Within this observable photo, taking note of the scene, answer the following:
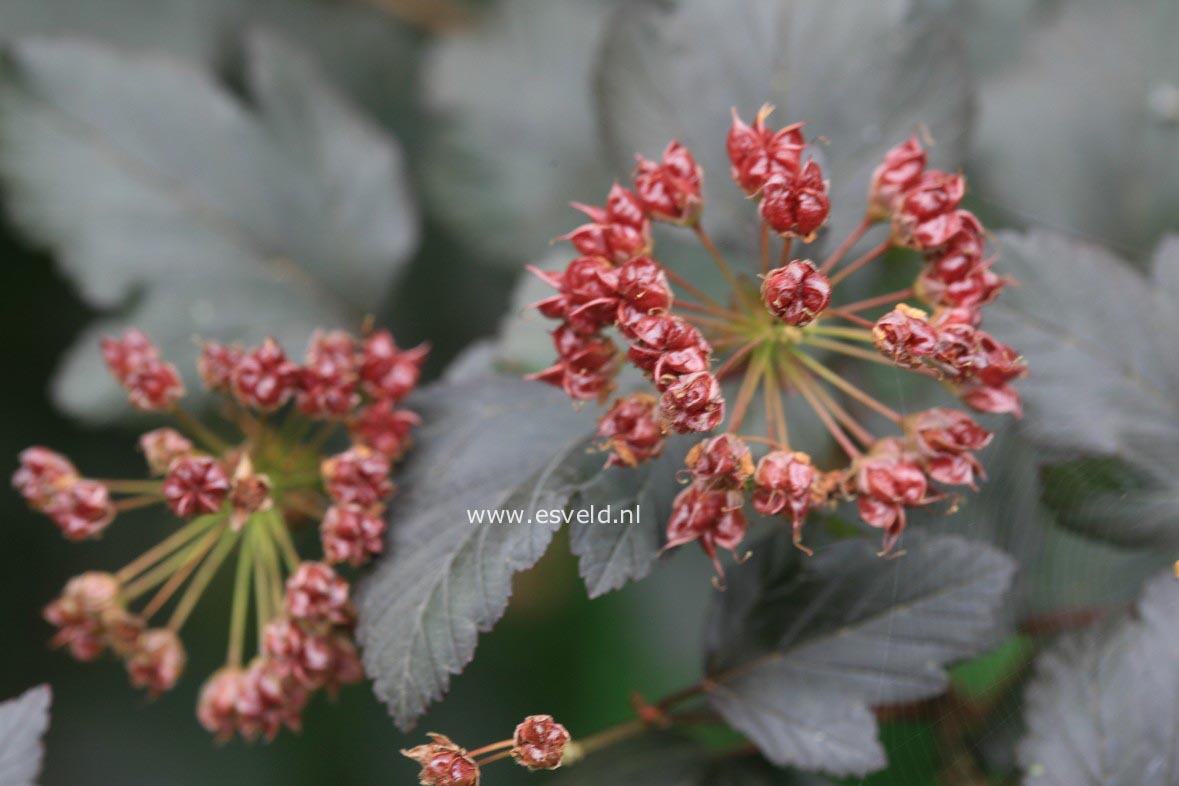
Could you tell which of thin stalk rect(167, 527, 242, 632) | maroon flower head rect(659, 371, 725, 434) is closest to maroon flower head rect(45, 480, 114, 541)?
thin stalk rect(167, 527, 242, 632)

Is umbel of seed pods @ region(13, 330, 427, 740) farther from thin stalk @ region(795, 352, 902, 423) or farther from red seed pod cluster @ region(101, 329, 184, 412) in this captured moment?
thin stalk @ region(795, 352, 902, 423)

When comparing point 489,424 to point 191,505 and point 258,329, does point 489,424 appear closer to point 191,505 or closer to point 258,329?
point 191,505

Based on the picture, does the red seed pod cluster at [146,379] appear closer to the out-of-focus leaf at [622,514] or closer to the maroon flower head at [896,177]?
the out-of-focus leaf at [622,514]

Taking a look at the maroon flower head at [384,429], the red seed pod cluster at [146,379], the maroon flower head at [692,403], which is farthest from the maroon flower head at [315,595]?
the maroon flower head at [692,403]

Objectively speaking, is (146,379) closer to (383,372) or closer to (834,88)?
(383,372)

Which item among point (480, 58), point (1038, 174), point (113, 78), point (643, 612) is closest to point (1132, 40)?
point (1038, 174)

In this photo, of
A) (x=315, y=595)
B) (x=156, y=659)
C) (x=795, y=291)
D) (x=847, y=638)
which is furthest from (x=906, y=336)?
(x=156, y=659)

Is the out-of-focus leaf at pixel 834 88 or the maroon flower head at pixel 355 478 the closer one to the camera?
the maroon flower head at pixel 355 478
